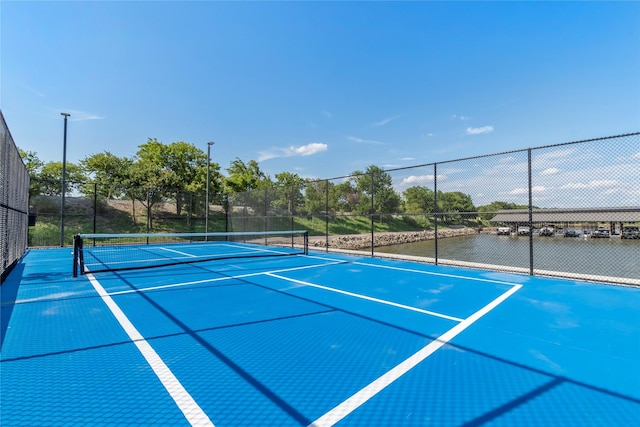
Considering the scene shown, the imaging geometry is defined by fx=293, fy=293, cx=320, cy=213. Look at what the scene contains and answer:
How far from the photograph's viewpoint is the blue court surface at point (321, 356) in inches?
86.5

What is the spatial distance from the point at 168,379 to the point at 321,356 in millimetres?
1442

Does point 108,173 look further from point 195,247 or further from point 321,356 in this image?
point 321,356

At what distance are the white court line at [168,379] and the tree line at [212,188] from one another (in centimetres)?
699

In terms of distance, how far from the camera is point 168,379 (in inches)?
103

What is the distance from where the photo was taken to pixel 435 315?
4.35 metres

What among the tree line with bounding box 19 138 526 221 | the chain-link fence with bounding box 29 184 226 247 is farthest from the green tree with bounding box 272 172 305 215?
the chain-link fence with bounding box 29 184 226 247

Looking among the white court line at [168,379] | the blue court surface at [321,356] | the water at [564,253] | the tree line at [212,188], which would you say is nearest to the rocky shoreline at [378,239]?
the tree line at [212,188]

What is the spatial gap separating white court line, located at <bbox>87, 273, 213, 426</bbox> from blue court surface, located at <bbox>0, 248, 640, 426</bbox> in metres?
0.01

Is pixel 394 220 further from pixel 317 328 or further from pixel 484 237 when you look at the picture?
pixel 317 328

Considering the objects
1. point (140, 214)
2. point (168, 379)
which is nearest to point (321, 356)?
point (168, 379)

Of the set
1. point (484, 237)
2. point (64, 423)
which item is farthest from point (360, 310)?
point (484, 237)

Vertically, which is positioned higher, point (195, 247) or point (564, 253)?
point (564, 253)

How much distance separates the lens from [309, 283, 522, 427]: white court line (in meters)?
2.13

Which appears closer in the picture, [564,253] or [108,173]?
[564,253]
